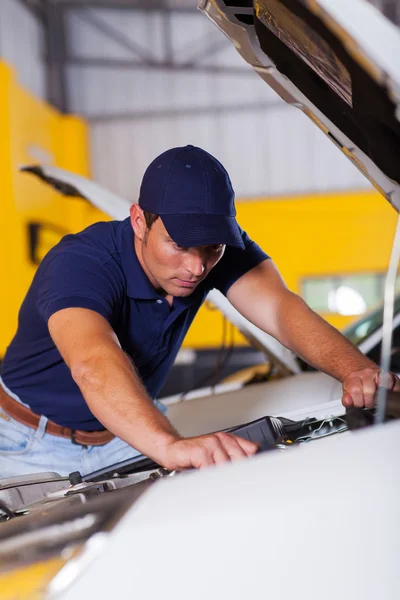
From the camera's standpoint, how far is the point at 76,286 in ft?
5.54

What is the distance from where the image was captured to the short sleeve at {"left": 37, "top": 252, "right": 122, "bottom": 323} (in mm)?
1650

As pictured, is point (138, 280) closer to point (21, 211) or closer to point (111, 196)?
point (111, 196)

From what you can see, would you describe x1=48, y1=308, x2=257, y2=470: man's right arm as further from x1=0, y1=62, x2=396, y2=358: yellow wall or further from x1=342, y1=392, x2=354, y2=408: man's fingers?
x1=0, y1=62, x2=396, y2=358: yellow wall

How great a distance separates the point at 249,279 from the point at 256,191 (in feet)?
40.7

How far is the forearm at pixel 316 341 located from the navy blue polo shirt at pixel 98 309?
0.23m

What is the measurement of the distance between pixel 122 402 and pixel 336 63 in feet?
2.35

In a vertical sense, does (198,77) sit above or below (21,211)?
above

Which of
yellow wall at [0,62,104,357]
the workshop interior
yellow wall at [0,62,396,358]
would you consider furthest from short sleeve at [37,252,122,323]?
yellow wall at [0,62,396,358]

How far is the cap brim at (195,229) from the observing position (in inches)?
64.6

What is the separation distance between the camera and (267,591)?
840mm

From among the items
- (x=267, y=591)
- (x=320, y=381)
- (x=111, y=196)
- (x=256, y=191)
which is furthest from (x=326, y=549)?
(x=256, y=191)

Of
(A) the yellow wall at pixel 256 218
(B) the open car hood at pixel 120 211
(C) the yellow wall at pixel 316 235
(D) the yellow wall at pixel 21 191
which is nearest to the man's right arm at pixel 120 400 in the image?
(B) the open car hood at pixel 120 211

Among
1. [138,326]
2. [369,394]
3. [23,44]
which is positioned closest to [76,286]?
[138,326]

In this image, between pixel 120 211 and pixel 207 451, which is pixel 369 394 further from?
pixel 120 211
